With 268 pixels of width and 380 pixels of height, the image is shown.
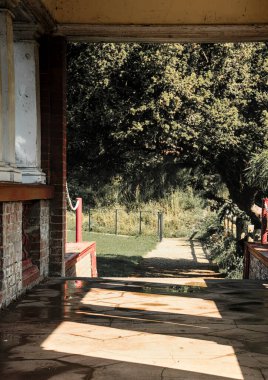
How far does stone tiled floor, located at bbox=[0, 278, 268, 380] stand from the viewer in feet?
11.9

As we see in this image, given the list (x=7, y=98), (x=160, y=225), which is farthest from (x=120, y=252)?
(x=7, y=98)

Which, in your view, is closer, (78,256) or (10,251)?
(10,251)

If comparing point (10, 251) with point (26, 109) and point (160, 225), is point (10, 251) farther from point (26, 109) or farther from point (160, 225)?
point (160, 225)

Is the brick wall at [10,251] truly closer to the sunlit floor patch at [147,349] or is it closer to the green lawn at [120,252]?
the sunlit floor patch at [147,349]

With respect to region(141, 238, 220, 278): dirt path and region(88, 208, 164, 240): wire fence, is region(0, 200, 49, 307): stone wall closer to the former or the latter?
region(141, 238, 220, 278): dirt path

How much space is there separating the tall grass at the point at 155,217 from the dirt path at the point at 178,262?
365 cm

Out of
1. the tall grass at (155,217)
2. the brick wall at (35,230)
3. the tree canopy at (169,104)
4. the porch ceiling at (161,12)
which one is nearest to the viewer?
the brick wall at (35,230)

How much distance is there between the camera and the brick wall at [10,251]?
5.39 m

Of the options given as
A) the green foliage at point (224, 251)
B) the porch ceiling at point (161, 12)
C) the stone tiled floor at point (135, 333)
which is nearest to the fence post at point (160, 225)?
the green foliage at point (224, 251)

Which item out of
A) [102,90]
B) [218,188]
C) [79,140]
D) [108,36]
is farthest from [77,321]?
[218,188]

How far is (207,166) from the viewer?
17.0 metres

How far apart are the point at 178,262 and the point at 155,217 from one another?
10.9 metres

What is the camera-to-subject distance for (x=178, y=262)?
20078 millimetres

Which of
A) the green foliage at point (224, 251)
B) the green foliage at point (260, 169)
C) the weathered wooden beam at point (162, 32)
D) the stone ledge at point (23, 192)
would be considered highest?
the weathered wooden beam at point (162, 32)
